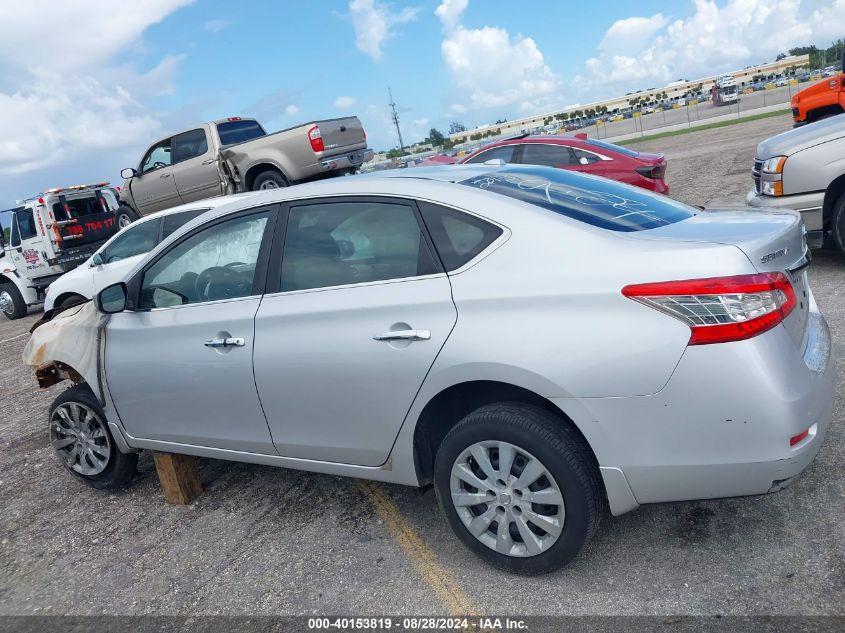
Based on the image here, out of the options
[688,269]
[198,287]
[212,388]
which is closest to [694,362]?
[688,269]

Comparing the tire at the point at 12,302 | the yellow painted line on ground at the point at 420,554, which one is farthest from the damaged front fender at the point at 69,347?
the tire at the point at 12,302

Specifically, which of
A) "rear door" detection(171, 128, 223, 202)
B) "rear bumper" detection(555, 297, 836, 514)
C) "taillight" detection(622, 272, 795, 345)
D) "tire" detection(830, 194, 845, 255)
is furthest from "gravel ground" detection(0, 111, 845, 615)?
"rear door" detection(171, 128, 223, 202)

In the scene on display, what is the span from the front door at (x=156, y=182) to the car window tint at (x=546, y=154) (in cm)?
597

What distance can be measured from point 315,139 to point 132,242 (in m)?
3.13

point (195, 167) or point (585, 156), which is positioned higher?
point (195, 167)

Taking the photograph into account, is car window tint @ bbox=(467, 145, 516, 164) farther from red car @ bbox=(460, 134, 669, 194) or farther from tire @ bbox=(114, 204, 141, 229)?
tire @ bbox=(114, 204, 141, 229)

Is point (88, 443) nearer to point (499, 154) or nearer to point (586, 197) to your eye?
point (586, 197)

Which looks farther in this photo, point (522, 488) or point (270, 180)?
point (270, 180)

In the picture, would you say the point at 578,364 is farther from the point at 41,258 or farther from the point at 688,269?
the point at 41,258

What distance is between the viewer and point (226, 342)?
3547 mm

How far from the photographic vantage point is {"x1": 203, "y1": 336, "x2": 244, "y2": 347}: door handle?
350 cm

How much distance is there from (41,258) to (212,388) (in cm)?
1206

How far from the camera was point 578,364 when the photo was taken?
2570mm

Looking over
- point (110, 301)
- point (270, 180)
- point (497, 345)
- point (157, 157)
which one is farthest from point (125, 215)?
point (497, 345)
